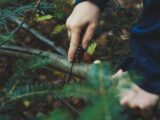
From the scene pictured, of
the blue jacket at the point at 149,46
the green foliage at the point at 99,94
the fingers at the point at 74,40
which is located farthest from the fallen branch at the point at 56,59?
the green foliage at the point at 99,94

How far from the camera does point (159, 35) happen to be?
159 cm

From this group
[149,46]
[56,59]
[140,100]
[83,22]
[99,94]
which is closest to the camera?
[99,94]

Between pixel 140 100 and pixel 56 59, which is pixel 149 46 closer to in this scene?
pixel 140 100

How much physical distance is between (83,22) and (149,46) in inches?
13.1

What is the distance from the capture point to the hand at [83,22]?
179 cm

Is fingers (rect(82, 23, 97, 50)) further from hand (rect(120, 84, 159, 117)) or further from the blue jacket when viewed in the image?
hand (rect(120, 84, 159, 117))

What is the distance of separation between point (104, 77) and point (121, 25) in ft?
5.84

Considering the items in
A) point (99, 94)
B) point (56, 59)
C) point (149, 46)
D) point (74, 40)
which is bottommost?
point (56, 59)

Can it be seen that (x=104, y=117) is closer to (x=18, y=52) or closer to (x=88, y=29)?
(x=88, y=29)

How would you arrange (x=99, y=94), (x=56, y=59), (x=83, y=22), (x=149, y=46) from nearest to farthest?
(x=99, y=94) → (x=149, y=46) → (x=83, y=22) → (x=56, y=59)

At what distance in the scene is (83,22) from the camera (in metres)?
1.79

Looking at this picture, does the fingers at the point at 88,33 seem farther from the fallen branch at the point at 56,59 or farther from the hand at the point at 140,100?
the hand at the point at 140,100

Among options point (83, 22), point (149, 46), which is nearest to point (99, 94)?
point (149, 46)

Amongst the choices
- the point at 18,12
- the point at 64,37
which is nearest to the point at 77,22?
the point at 18,12
